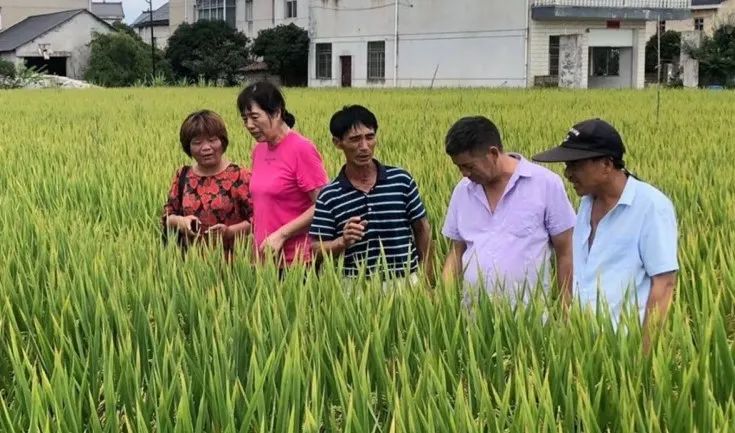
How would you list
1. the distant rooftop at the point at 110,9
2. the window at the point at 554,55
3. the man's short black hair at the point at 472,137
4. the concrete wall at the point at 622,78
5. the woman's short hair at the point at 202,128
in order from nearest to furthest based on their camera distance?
the man's short black hair at the point at 472,137
the woman's short hair at the point at 202,128
the window at the point at 554,55
the concrete wall at the point at 622,78
the distant rooftop at the point at 110,9

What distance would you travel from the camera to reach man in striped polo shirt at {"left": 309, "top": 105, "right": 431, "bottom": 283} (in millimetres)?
2578

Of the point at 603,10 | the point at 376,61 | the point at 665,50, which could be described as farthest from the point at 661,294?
the point at 665,50

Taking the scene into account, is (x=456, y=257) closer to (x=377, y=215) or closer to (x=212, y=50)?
(x=377, y=215)

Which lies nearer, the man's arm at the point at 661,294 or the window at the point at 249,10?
the man's arm at the point at 661,294

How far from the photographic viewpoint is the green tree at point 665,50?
28078mm

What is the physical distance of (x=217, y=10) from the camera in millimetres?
35250

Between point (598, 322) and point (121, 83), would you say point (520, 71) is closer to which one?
point (121, 83)

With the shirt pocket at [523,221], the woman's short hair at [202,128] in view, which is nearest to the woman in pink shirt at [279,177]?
the woman's short hair at [202,128]

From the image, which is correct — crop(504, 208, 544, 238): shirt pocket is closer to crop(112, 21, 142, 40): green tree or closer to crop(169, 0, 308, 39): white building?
crop(169, 0, 308, 39): white building

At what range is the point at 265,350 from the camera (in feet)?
6.48

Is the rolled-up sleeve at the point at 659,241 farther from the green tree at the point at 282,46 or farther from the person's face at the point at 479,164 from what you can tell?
the green tree at the point at 282,46

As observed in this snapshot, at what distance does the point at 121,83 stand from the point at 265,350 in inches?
1173

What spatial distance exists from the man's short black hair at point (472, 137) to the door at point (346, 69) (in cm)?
2686

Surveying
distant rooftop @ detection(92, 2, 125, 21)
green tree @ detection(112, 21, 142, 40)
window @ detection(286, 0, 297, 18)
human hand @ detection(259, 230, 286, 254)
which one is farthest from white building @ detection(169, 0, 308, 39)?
human hand @ detection(259, 230, 286, 254)
